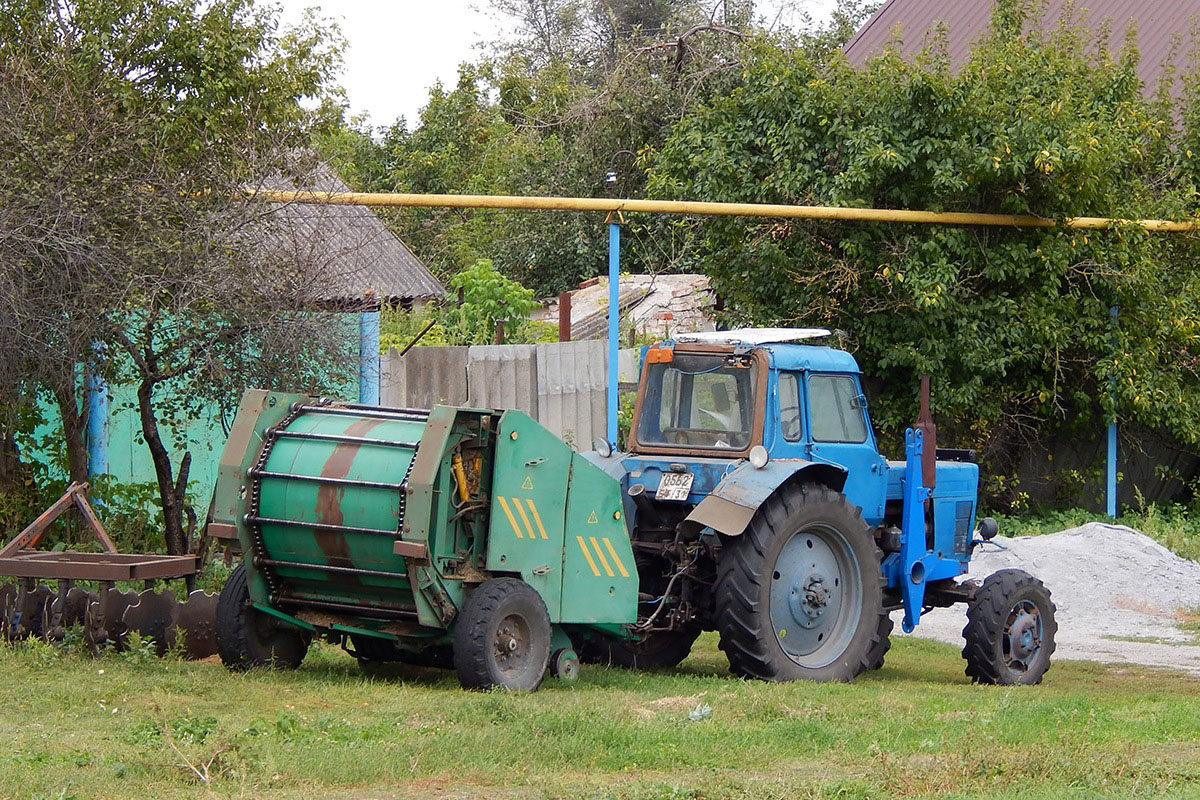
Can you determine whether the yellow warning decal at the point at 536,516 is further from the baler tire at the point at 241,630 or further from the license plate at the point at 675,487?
the baler tire at the point at 241,630

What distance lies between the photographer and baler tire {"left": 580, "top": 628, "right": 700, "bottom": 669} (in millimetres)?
10055

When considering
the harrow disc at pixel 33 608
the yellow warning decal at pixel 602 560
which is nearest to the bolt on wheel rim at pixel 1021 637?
the yellow warning decal at pixel 602 560

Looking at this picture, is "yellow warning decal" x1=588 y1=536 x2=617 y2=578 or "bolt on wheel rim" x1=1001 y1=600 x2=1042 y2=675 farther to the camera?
"bolt on wheel rim" x1=1001 y1=600 x2=1042 y2=675

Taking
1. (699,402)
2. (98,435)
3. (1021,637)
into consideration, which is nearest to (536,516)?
(699,402)

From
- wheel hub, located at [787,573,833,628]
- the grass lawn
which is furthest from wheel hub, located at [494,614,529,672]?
wheel hub, located at [787,573,833,628]

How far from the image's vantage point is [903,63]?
52.6 ft

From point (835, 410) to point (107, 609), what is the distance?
4.98 metres

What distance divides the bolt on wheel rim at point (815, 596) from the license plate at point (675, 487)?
0.76 m

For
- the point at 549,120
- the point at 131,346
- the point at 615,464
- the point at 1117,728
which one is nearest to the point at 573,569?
the point at 615,464

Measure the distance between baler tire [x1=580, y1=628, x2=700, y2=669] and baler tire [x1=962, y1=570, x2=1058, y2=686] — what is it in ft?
6.61

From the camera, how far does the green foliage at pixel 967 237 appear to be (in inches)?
624

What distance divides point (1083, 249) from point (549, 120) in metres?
13.1

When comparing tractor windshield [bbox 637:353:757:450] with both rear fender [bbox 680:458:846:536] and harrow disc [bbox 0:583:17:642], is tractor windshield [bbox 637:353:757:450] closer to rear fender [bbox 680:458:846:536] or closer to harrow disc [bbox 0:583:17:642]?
rear fender [bbox 680:458:846:536]

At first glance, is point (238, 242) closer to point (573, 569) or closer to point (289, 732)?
point (573, 569)
